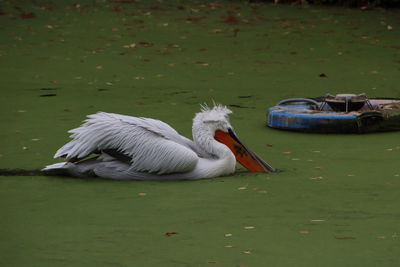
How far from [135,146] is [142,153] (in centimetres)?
6

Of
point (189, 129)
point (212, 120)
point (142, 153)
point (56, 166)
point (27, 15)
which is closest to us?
point (142, 153)

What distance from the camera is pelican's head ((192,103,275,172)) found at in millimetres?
6164

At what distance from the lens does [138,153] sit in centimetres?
593

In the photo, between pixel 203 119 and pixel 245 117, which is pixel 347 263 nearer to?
pixel 203 119

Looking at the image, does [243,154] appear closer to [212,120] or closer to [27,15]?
[212,120]

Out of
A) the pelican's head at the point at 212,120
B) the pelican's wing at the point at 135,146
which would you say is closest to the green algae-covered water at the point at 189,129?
the pelican's wing at the point at 135,146

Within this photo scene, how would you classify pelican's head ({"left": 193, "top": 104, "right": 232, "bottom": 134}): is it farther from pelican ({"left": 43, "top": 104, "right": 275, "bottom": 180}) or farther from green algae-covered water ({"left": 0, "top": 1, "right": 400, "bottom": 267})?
green algae-covered water ({"left": 0, "top": 1, "right": 400, "bottom": 267})

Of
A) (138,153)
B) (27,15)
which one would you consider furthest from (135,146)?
(27,15)

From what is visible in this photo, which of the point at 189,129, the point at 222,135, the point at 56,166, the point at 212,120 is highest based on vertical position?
the point at 212,120

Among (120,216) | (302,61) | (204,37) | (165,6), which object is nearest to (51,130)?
(120,216)

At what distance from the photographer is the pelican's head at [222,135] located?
20.2ft

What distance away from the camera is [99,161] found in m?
6.07

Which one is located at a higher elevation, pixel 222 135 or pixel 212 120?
pixel 212 120

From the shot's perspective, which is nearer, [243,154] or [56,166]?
[56,166]
